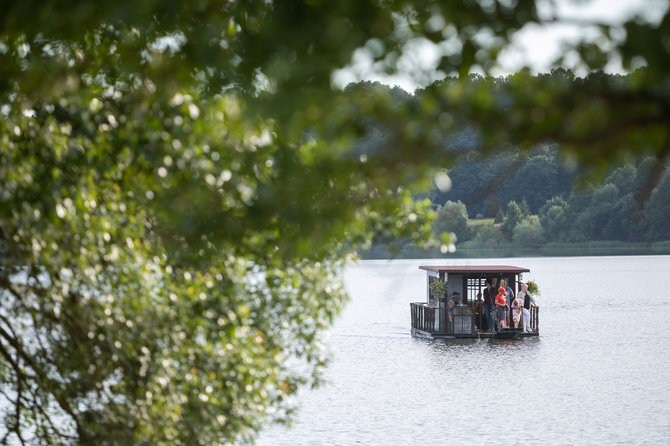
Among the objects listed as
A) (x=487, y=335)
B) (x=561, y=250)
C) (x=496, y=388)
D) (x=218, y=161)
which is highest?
(x=561, y=250)

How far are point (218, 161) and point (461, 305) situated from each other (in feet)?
104

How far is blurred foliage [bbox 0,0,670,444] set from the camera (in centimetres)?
273

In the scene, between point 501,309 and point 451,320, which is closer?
point 501,309

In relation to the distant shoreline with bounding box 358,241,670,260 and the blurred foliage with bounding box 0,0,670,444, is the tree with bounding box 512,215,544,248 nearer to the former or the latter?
the blurred foliage with bounding box 0,0,670,444

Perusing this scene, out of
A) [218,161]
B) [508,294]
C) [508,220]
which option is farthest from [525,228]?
[218,161]

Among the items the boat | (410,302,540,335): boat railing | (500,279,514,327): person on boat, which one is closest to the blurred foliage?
(500,279,514,327): person on boat

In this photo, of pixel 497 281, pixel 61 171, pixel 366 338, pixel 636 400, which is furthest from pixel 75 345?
pixel 366 338

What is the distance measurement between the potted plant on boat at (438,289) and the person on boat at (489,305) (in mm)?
1592

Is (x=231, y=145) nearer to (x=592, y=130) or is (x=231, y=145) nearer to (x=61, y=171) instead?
(x=61, y=171)

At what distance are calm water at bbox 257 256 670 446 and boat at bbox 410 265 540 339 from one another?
605mm

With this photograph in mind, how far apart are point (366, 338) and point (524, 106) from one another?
1785 inches

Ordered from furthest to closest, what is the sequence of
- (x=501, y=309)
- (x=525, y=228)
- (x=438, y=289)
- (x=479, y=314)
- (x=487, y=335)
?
(x=525, y=228) → (x=479, y=314) → (x=487, y=335) → (x=501, y=309) → (x=438, y=289)

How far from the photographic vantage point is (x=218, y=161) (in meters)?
7.13

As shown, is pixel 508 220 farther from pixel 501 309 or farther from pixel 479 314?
pixel 479 314
